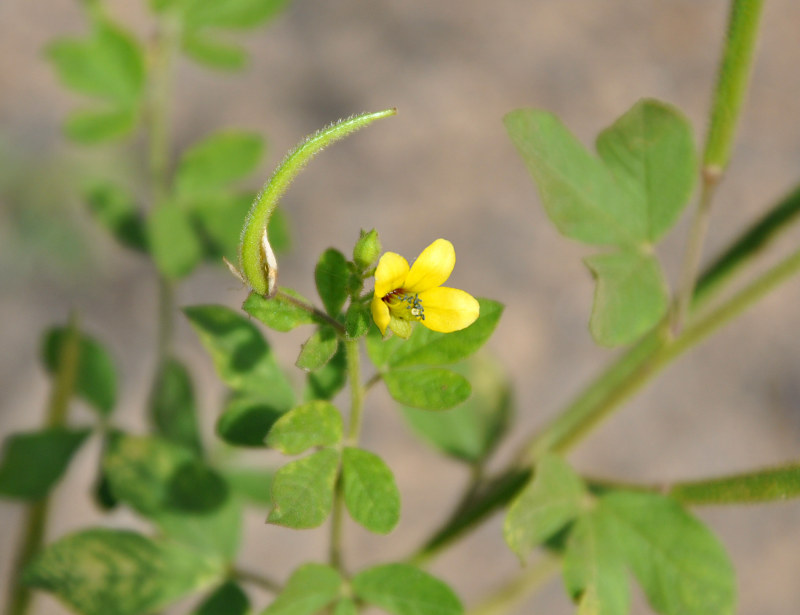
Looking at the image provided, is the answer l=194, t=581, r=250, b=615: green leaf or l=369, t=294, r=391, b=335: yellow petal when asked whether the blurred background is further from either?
l=369, t=294, r=391, b=335: yellow petal

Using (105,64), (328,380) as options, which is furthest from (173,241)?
(328,380)

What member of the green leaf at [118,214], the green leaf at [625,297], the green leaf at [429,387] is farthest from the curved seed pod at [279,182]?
the green leaf at [118,214]

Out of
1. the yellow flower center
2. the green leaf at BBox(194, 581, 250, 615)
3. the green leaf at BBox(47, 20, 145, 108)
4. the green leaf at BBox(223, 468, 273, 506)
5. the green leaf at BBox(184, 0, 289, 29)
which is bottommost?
the green leaf at BBox(194, 581, 250, 615)

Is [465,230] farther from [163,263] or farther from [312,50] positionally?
[163,263]

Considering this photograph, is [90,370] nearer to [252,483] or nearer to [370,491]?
[252,483]

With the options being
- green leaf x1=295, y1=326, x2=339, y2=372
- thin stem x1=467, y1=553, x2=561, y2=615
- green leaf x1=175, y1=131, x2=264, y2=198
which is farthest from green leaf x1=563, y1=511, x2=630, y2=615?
green leaf x1=175, y1=131, x2=264, y2=198

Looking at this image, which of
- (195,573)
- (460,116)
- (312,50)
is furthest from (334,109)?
(195,573)

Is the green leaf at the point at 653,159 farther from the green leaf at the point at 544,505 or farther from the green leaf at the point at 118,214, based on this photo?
the green leaf at the point at 118,214
